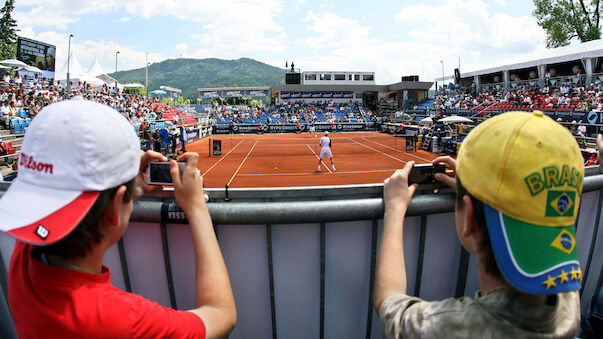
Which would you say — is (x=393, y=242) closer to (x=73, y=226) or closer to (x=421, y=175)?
(x=421, y=175)

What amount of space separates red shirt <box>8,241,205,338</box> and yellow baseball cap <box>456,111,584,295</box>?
116 cm

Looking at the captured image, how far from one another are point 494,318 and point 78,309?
4.58 ft

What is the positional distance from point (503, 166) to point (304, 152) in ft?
85.7

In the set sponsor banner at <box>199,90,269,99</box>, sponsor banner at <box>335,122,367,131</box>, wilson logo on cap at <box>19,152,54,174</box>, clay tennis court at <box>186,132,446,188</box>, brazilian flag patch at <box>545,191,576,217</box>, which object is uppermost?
sponsor banner at <box>199,90,269,99</box>

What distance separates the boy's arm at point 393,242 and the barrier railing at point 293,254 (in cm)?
8

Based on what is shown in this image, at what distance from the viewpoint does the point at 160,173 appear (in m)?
1.69

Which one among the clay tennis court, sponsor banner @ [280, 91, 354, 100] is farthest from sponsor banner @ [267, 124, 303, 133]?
sponsor banner @ [280, 91, 354, 100]

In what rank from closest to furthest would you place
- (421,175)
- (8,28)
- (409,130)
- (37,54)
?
(421,175) < (409,130) < (37,54) < (8,28)

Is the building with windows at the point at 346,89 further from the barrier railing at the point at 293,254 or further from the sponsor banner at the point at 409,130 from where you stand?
the barrier railing at the point at 293,254

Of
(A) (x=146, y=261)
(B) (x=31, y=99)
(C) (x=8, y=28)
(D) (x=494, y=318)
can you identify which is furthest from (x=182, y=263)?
(C) (x=8, y=28)

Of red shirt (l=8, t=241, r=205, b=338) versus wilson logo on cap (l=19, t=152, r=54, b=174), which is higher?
wilson logo on cap (l=19, t=152, r=54, b=174)

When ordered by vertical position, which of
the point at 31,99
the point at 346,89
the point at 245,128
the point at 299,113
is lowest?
the point at 245,128

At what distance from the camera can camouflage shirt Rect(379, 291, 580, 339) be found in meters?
1.18

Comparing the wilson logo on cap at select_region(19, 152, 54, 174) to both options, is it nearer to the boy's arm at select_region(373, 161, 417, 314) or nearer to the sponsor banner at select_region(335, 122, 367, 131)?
the boy's arm at select_region(373, 161, 417, 314)
